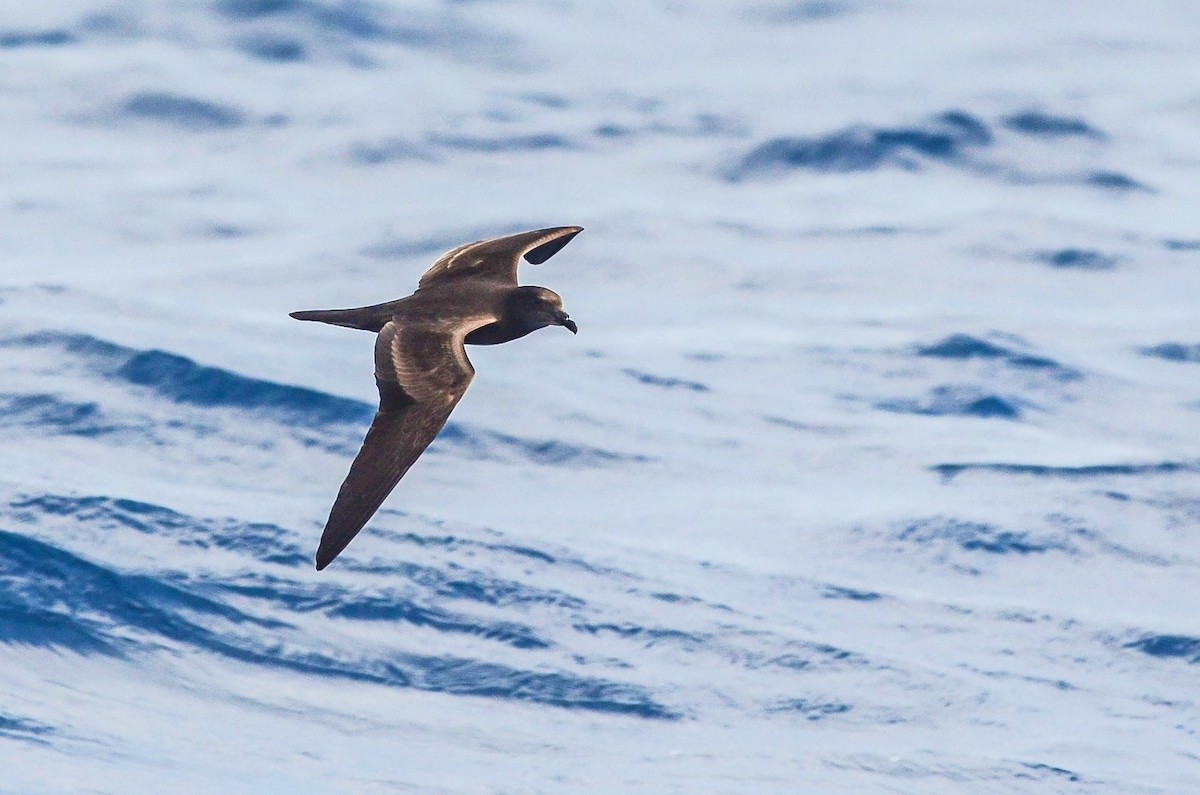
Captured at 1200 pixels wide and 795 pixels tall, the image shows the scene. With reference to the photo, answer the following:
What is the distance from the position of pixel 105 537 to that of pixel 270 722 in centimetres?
232

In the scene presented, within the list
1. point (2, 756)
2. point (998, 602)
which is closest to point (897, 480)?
point (998, 602)

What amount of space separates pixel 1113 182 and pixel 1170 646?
10500mm

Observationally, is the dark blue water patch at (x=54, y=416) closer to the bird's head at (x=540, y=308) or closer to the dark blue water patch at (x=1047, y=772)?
the bird's head at (x=540, y=308)

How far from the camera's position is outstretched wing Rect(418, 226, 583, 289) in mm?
10367

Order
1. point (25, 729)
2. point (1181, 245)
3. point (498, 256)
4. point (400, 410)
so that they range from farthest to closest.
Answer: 1. point (1181, 245)
2. point (25, 729)
3. point (498, 256)
4. point (400, 410)

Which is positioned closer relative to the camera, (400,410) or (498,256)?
(400,410)

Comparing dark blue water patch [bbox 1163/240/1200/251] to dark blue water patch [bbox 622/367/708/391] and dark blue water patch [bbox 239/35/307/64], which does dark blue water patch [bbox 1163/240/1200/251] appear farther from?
dark blue water patch [bbox 239/35/307/64]

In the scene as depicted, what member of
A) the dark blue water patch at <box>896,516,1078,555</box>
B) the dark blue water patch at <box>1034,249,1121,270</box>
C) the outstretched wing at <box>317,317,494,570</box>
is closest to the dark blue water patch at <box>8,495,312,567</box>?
the dark blue water patch at <box>896,516,1078,555</box>

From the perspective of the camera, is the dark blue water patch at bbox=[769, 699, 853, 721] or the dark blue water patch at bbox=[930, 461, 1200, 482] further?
the dark blue water patch at bbox=[930, 461, 1200, 482]

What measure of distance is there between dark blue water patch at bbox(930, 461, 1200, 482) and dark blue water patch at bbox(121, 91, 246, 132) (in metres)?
10.4

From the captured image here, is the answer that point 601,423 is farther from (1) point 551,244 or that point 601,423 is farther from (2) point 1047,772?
(1) point 551,244

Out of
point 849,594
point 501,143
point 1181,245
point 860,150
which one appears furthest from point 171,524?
point 1181,245

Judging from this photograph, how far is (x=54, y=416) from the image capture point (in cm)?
1580

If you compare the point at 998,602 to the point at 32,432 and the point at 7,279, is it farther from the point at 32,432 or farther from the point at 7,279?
the point at 7,279
